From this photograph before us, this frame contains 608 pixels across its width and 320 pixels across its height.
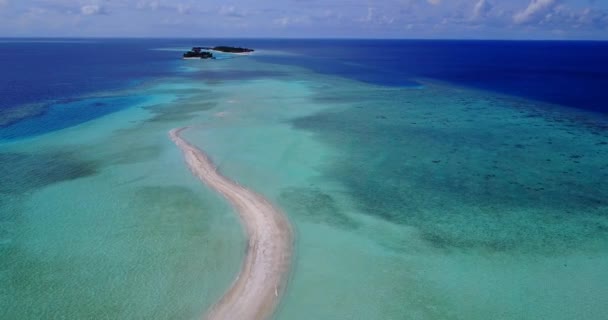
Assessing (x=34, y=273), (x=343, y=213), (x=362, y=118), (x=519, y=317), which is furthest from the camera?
(x=362, y=118)

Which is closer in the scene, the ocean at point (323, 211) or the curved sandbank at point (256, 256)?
the curved sandbank at point (256, 256)

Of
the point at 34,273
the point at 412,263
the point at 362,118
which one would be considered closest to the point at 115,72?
the point at 362,118

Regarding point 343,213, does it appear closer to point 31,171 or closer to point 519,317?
point 519,317

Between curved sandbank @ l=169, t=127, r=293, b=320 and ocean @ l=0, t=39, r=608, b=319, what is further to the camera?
ocean @ l=0, t=39, r=608, b=319

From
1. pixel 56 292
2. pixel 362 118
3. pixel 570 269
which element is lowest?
pixel 56 292

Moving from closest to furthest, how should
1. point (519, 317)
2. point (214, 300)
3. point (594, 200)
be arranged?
1. point (519, 317)
2. point (214, 300)
3. point (594, 200)
